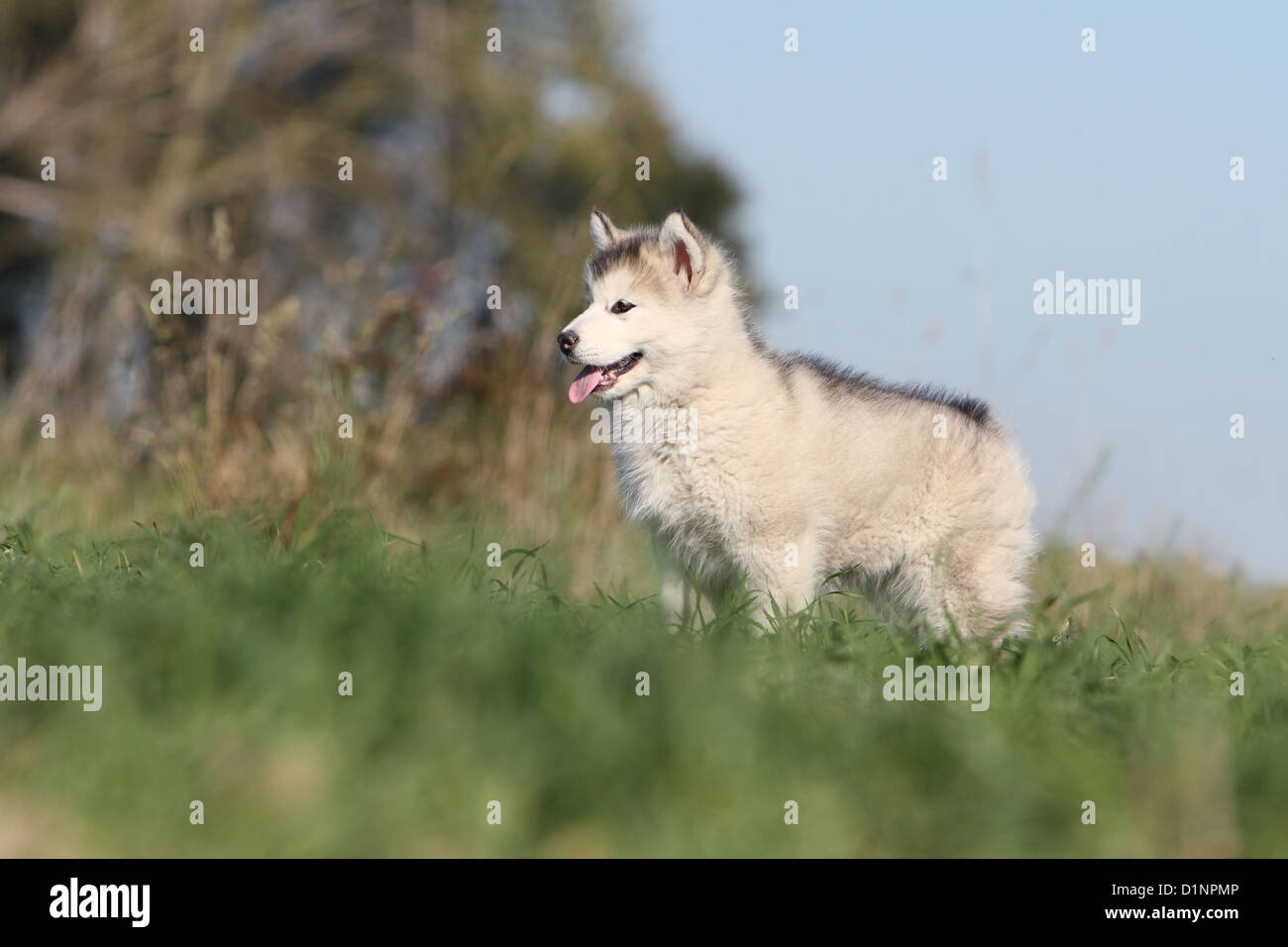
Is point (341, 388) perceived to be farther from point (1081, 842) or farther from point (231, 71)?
point (231, 71)

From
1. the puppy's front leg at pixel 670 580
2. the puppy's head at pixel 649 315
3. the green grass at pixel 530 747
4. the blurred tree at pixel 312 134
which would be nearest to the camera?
the green grass at pixel 530 747

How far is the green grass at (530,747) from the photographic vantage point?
7.93ft

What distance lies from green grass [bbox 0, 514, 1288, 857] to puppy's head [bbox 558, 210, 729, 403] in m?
1.62

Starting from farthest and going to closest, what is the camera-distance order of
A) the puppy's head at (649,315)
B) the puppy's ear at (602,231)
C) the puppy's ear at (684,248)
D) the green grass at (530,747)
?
1. the puppy's ear at (602,231)
2. the puppy's ear at (684,248)
3. the puppy's head at (649,315)
4. the green grass at (530,747)

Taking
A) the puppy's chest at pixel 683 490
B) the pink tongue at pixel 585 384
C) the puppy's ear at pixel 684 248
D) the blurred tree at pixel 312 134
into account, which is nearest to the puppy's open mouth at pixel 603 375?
the pink tongue at pixel 585 384

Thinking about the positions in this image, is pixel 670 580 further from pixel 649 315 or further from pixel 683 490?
pixel 649 315

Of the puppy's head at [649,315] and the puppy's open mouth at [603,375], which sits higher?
the puppy's head at [649,315]

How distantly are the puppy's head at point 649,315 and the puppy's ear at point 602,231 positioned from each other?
193 millimetres

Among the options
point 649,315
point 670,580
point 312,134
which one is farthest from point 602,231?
point 312,134

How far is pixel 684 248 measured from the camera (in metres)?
5.08

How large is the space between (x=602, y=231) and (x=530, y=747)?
320 centimetres

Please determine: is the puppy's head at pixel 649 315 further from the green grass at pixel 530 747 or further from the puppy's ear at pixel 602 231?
the green grass at pixel 530 747
